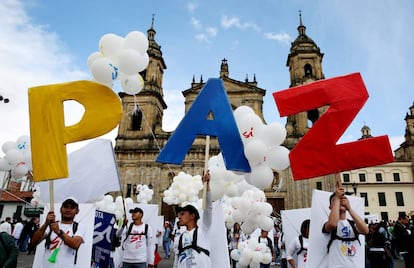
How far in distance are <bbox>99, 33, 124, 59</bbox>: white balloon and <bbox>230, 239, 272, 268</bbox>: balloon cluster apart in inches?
184

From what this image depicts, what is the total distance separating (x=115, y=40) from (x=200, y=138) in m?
26.0

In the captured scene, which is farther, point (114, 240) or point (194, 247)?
point (114, 240)

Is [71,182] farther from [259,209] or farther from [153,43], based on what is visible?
[153,43]

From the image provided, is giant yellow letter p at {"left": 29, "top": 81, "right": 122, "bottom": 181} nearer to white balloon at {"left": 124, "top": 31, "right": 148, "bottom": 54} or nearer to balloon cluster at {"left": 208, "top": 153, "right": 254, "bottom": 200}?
white balloon at {"left": 124, "top": 31, "right": 148, "bottom": 54}

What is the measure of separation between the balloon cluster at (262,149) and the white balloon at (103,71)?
2.11 m

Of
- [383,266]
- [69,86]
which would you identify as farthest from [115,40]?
[383,266]

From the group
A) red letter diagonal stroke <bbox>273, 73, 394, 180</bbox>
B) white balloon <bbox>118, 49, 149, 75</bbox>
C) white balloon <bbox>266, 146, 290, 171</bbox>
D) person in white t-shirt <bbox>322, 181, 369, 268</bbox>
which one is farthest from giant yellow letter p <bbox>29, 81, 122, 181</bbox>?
person in white t-shirt <bbox>322, 181, 369, 268</bbox>

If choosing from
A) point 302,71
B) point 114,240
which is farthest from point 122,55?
point 302,71

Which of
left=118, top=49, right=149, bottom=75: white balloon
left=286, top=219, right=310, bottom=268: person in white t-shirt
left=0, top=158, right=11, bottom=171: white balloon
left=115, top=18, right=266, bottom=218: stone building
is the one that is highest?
left=115, top=18, right=266, bottom=218: stone building

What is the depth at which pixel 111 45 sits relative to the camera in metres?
4.62

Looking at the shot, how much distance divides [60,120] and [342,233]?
12.5 feet

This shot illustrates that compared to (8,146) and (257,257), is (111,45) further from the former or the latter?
(257,257)

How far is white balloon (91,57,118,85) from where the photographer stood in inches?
167

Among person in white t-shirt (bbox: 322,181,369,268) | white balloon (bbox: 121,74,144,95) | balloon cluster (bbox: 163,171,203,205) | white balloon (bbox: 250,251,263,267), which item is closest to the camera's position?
person in white t-shirt (bbox: 322,181,369,268)
